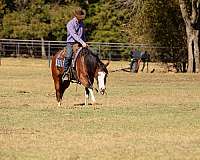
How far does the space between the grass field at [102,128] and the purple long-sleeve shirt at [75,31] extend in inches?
69.3

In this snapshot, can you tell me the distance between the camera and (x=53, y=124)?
13.4 meters

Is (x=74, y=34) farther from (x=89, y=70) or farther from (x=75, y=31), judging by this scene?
(x=89, y=70)

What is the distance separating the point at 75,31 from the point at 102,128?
5506 millimetres

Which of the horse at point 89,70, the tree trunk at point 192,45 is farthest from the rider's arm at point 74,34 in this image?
the tree trunk at point 192,45

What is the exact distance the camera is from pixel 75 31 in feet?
58.3

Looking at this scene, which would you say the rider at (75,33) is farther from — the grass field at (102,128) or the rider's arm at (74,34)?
the grass field at (102,128)

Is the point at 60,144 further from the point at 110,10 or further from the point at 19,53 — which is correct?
the point at 110,10

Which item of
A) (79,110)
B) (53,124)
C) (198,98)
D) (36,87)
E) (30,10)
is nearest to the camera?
(53,124)

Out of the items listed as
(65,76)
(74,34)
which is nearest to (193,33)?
(65,76)

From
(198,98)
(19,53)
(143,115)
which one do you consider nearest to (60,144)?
(143,115)

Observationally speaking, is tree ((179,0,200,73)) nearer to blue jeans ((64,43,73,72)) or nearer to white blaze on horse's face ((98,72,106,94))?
blue jeans ((64,43,73,72))

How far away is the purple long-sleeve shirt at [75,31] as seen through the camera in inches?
695

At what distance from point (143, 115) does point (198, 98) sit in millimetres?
6165

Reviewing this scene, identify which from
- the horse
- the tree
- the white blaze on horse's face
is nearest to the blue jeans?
the horse
